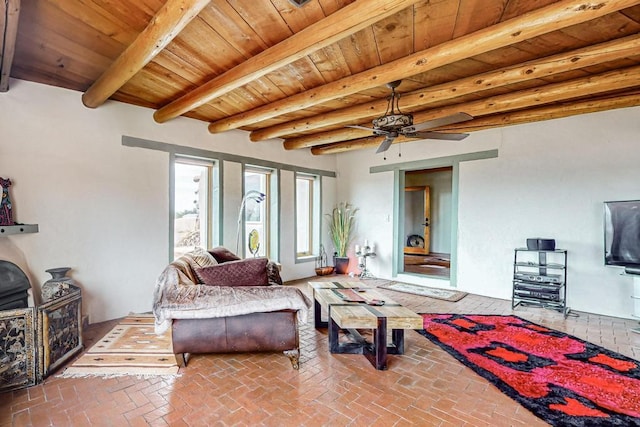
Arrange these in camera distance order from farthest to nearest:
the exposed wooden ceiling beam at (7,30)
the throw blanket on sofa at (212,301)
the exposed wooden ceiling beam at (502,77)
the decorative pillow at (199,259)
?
the decorative pillow at (199,259), the exposed wooden ceiling beam at (502,77), the throw blanket on sofa at (212,301), the exposed wooden ceiling beam at (7,30)

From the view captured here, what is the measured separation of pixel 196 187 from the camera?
503cm

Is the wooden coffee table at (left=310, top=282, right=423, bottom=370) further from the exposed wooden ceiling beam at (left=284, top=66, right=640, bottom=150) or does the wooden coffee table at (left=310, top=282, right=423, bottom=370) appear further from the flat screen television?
the flat screen television

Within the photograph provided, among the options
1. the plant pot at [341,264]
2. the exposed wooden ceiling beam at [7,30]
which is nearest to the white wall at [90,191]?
the exposed wooden ceiling beam at [7,30]

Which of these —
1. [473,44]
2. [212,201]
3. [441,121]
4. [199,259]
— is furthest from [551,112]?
[212,201]

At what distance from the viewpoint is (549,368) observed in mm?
2664

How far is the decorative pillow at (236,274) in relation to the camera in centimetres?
292

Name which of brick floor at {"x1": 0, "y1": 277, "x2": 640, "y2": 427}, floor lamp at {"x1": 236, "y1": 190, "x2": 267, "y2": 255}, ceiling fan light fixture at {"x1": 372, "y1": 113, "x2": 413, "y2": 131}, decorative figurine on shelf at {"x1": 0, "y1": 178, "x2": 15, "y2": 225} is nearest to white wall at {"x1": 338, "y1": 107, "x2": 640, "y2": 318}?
brick floor at {"x1": 0, "y1": 277, "x2": 640, "y2": 427}

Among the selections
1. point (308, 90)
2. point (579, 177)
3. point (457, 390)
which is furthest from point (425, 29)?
point (579, 177)

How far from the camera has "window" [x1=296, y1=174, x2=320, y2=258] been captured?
22.4 ft

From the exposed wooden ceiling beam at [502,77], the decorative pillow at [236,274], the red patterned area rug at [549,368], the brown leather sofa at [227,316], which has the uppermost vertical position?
the exposed wooden ceiling beam at [502,77]

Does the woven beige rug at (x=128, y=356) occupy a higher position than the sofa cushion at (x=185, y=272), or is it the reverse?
the sofa cushion at (x=185, y=272)

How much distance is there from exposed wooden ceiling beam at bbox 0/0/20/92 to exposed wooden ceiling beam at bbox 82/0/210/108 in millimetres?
683

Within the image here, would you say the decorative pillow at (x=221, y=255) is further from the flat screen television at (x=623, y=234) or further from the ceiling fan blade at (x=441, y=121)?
the flat screen television at (x=623, y=234)

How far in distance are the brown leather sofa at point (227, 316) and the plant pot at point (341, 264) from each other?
13.7 ft
